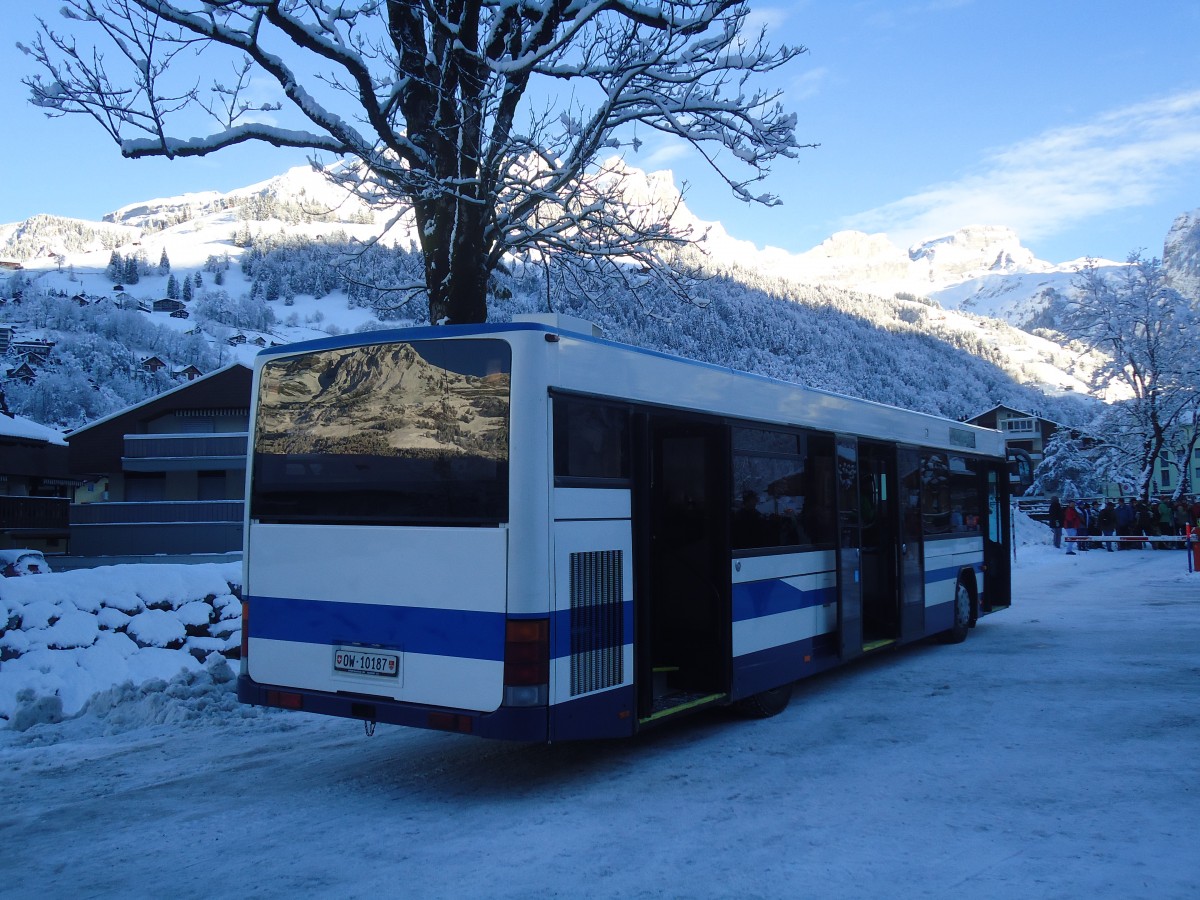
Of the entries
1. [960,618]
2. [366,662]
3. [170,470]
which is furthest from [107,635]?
[170,470]

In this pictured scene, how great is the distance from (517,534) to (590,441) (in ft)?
2.88

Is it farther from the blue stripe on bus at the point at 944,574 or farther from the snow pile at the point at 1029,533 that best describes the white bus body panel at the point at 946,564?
the snow pile at the point at 1029,533

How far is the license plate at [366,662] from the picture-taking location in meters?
6.28

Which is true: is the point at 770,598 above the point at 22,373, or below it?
below

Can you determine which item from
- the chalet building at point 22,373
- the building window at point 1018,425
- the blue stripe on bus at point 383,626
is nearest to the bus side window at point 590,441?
the blue stripe on bus at point 383,626

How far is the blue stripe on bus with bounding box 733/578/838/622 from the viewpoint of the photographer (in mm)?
7836

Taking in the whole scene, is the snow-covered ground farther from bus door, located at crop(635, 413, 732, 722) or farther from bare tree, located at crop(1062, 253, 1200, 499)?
bare tree, located at crop(1062, 253, 1200, 499)

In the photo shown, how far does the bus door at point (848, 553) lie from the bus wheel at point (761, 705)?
116cm

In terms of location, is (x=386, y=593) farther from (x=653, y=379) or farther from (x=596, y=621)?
(x=653, y=379)

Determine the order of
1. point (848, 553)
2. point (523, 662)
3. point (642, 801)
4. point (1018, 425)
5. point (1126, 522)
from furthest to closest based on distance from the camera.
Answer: point (1018, 425)
point (1126, 522)
point (848, 553)
point (642, 801)
point (523, 662)

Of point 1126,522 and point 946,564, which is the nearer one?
point 946,564

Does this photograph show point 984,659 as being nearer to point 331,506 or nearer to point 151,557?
point 331,506

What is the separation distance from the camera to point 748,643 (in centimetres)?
793

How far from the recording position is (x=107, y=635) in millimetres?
9891
